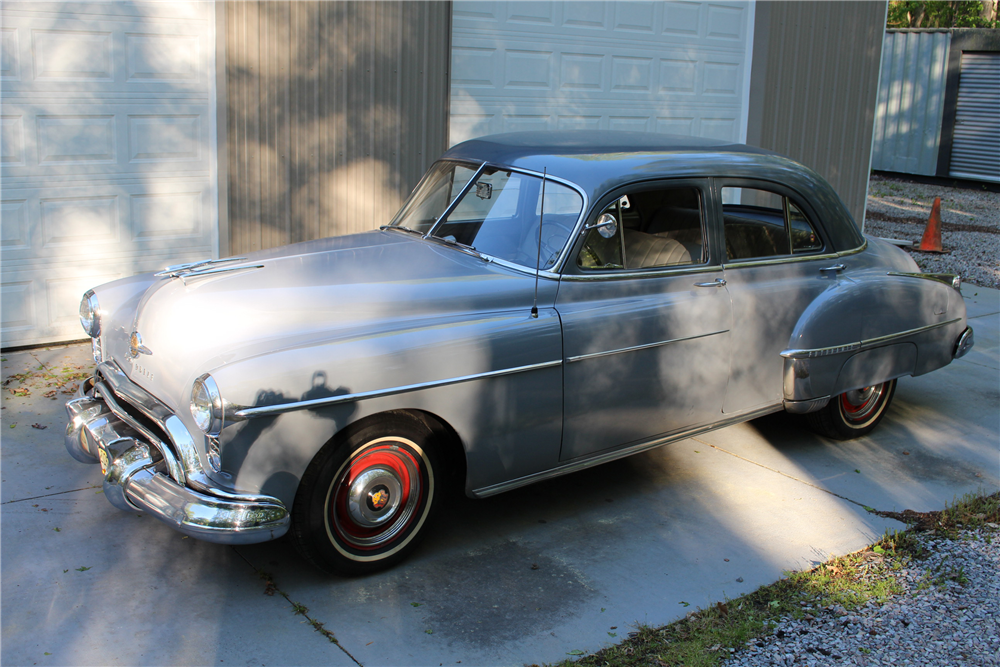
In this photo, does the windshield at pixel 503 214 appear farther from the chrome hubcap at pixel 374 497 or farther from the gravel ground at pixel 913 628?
the gravel ground at pixel 913 628

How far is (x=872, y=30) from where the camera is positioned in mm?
11297

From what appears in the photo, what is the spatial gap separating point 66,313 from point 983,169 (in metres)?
17.1

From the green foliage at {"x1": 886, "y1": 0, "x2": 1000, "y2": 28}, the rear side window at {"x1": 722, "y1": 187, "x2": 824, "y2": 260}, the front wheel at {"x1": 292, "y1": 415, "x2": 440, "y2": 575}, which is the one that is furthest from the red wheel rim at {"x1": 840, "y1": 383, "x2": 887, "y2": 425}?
the green foliage at {"x1": 886, "y1": 0, "x2": 1000, "y2": 28}

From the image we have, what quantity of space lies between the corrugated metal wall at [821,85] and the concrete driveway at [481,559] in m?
6.30

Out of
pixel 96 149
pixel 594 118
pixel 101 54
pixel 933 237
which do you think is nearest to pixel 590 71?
pixel 594 118

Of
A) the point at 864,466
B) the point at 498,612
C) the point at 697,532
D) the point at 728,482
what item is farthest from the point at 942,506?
the point at 498,612

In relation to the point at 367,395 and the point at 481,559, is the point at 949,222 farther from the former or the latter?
the point at 367,395

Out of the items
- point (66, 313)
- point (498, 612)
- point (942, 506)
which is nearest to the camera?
point (498, 612)

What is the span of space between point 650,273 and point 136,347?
2.41 metres

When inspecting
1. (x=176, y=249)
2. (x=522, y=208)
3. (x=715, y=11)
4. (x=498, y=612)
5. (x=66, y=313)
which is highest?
(x=715, y=11)

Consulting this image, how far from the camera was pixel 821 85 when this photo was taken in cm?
1096

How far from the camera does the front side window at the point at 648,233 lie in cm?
416

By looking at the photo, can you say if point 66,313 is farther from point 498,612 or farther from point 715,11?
point 715,11

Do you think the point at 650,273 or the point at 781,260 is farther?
the point at 781,260
